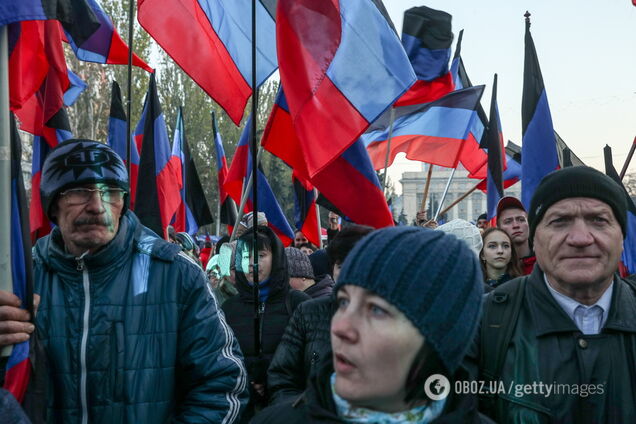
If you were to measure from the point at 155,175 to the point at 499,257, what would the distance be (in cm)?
308

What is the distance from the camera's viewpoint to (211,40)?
484cm

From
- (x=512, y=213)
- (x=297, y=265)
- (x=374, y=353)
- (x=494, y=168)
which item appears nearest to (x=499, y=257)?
(x=512, y=213)

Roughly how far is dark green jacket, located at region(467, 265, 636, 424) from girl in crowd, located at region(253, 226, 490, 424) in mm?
523

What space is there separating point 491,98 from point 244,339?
16.4 ft

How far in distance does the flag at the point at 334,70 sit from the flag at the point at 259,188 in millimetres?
2470

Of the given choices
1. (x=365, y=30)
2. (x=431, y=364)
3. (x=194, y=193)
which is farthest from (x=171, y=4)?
(x=194, y=193)

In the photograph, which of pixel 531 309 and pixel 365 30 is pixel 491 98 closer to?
pixel 365 30

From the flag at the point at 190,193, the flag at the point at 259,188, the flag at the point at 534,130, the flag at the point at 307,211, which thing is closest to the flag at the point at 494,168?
the flag at the point at 534,130

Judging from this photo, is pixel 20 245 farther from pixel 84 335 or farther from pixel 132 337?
pixel 132 337

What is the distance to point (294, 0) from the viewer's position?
4000 mm

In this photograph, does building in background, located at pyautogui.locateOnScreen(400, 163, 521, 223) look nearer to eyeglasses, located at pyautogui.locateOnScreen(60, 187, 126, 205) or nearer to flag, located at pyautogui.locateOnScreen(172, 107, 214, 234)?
flag, located at pyautogui.locateOnScreen(172, 107, 214, 234)

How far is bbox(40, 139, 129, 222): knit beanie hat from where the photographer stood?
7.95 ft

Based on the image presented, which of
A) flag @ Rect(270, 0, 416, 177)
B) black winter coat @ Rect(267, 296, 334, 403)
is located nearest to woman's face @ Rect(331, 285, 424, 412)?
black winter coat @ Rect(267, 296, 334, 403)

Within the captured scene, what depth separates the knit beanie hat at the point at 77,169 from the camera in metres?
2.42
